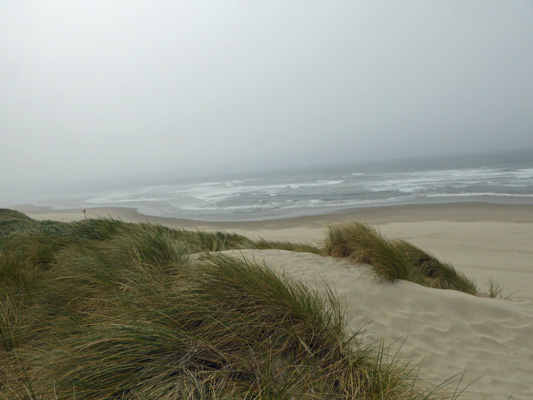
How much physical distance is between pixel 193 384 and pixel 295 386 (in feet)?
2.17

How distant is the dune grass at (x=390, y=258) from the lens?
442cm

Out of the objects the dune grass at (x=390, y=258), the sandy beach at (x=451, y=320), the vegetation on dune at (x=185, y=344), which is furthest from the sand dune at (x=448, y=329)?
the vegetation on dune at (x=185, y=344)

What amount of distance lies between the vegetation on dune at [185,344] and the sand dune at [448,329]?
642 mm

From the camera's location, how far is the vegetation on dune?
162 centimetres

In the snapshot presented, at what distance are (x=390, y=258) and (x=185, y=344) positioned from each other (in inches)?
149

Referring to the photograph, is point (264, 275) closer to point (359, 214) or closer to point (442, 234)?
point (442, 234)

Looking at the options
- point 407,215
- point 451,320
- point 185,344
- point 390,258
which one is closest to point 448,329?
point 451,320

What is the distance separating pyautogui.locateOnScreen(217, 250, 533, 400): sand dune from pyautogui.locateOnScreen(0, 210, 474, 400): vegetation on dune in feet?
2.11

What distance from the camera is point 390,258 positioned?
4.47 meters

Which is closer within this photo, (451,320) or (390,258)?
(451,320)

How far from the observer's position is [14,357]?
82.8 inches

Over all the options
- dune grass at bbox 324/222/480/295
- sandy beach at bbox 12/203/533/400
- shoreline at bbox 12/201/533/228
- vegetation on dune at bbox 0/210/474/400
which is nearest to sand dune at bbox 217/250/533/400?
sandy beach at bbox 12/203/533/400

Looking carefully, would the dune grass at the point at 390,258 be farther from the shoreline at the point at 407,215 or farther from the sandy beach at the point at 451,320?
the shoreline at the point at 407,215

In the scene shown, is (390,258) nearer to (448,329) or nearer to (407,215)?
(448,329)
